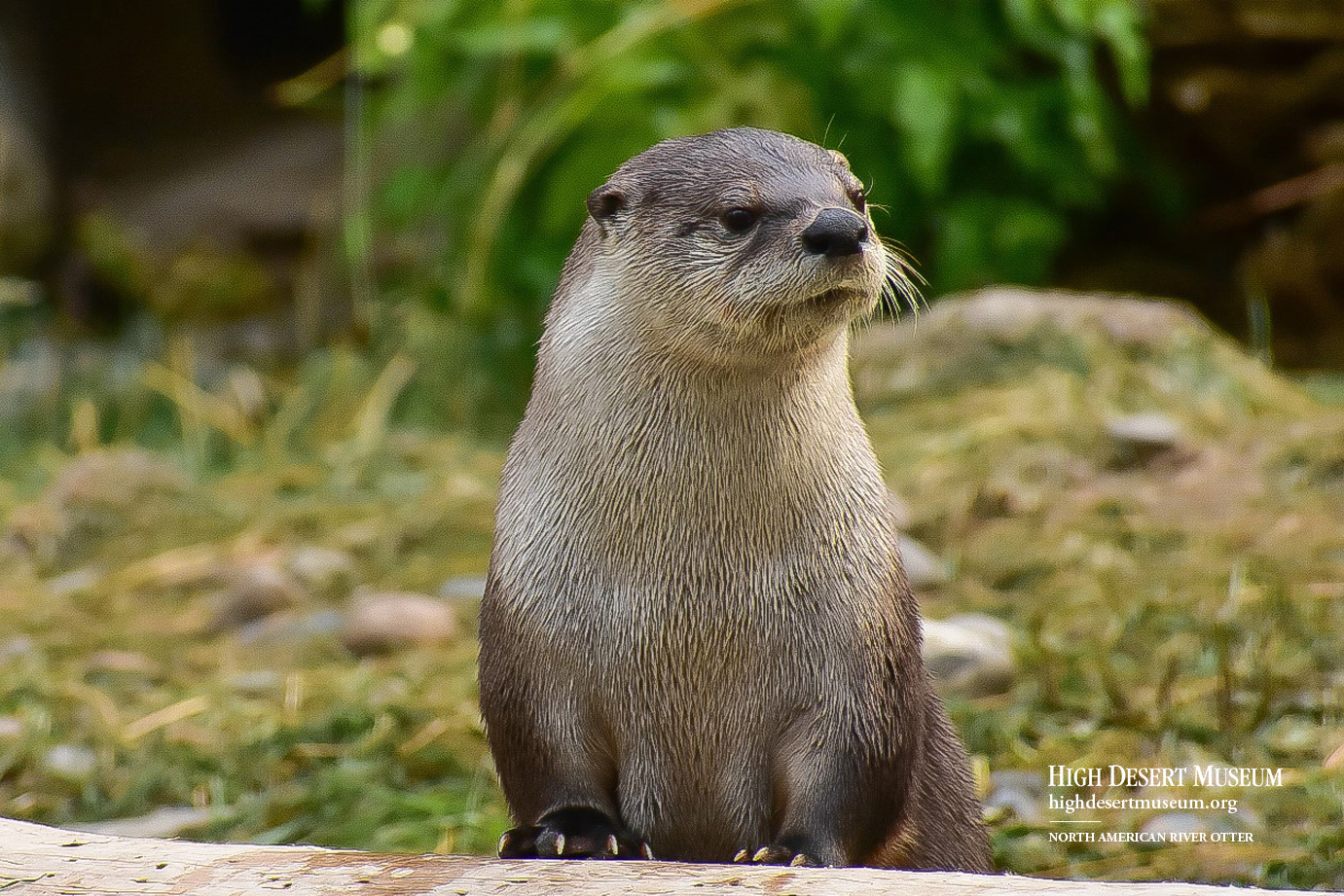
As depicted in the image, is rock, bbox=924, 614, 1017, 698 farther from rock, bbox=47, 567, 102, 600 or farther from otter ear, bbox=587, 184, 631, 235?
rock, bbox=47, 567, 102, 600

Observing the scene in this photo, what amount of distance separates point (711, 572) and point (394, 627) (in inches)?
70.2

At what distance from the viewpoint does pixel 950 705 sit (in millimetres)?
3109

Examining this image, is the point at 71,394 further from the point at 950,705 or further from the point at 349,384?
the point at 950,705

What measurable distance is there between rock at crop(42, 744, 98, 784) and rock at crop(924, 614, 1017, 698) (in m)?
1.64

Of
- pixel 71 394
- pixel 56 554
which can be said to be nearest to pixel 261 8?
pixel 71 394

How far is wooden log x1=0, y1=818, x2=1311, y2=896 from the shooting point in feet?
5.60

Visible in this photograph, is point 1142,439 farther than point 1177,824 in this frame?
Yes

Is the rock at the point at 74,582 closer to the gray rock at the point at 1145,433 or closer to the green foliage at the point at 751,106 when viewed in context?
the green foliage at the point at 751,106

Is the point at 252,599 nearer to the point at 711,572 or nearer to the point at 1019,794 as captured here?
the point at 1019,794

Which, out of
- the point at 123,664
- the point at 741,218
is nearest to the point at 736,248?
the point at 741,218

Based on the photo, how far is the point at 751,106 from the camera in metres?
4.93

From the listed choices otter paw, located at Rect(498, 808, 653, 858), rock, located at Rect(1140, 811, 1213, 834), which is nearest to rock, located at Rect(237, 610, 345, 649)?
otter paw, located at Rect(498, 808, 653, 858)

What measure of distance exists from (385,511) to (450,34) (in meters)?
1.67

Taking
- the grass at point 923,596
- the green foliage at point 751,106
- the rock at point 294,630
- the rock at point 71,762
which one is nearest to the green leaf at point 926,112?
the green foliage at point 751,106
